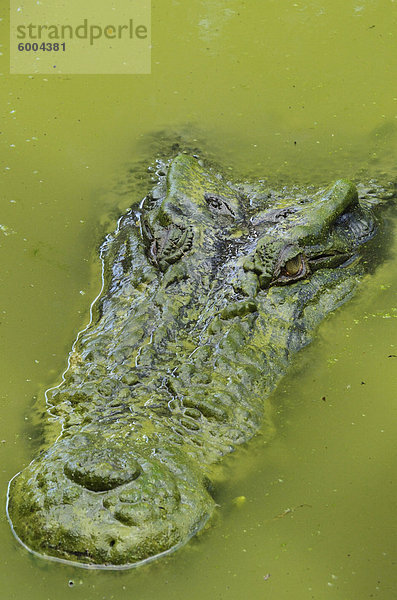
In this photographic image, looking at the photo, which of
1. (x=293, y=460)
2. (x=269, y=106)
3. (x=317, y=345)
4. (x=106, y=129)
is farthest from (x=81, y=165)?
(x=293, y=460)

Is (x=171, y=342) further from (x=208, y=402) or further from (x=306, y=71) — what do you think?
(x=306, y=71)
